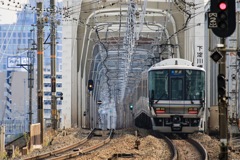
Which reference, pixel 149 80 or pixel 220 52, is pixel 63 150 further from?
pixel 220 52

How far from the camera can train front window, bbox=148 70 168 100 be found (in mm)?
19906

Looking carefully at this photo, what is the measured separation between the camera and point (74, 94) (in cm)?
4006

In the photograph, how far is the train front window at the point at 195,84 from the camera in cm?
1983

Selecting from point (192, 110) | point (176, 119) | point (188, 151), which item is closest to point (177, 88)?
point (192, 110)

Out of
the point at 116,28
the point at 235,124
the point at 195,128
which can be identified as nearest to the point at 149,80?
the point at 195,128

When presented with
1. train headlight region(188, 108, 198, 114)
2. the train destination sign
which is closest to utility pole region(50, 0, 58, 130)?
train headlight region(188, 108, 198, 114)

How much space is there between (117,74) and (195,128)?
141 feet

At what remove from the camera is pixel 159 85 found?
20062 millimetres

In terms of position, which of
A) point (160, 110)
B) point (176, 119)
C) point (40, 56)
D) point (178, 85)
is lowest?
point (176, 119)

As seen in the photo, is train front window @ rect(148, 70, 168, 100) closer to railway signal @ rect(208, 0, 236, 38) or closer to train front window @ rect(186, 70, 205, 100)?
train front window @ rect(186, 70, 205, 100)

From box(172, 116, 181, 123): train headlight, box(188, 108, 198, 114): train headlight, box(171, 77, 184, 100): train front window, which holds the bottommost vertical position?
box(172, 116, 181, 123): train headlight

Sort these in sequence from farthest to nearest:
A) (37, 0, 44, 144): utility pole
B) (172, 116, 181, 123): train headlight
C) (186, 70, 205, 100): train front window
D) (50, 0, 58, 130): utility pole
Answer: (50, 0, 58, 130): utility pole, (186, 70, 205, 100): train front window, (172, 116, 181, 123): train headlight, (37, 0, 44, 144): utility pole

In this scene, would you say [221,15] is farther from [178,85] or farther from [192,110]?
[178,85]

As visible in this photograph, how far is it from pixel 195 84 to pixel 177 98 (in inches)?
36.4
